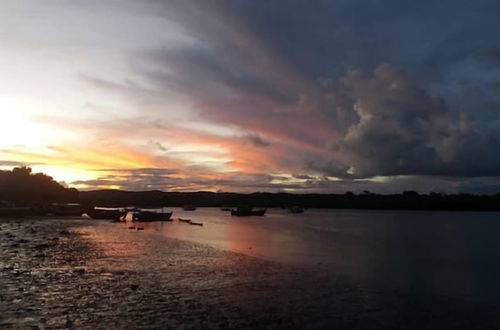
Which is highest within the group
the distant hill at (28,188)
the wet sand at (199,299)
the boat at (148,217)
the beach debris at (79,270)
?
the distant hill at (28,188)

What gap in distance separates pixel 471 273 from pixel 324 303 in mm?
21646

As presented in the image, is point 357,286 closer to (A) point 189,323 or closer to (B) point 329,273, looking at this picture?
(B) point 329,273

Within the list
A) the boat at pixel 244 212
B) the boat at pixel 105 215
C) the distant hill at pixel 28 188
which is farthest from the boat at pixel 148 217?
the boat at pixel 244 212

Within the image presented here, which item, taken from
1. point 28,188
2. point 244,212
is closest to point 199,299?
point 28,188

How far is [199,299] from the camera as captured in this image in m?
22.8

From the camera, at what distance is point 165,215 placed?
11156cm

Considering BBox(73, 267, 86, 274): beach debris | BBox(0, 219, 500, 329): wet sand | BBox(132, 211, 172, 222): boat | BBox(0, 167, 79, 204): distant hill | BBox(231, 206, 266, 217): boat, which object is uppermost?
BBox(0, 167, 79, 204): distant hill

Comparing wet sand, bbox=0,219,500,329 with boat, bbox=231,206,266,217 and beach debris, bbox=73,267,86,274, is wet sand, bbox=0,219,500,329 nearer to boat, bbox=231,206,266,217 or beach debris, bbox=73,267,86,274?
beach debris, bbox=73,267,86,274

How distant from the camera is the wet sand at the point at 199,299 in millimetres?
18719

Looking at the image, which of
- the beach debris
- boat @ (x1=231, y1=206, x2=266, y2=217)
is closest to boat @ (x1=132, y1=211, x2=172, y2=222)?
boat @ (x1=231, y1=206, x2=266, y2=217)

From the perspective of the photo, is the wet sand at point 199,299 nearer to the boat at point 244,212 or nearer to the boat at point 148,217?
the boat at point 148,217

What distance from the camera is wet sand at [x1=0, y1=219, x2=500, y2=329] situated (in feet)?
A: 61.4

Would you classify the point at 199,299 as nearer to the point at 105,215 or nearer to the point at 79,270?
the point at 79,270

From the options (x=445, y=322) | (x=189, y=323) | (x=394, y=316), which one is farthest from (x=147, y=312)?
(x=445, y=322)
